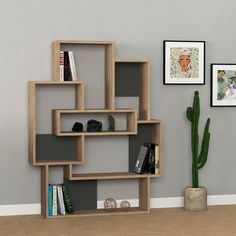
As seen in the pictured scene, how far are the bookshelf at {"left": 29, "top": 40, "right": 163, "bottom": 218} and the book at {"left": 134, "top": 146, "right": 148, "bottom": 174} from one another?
63mm

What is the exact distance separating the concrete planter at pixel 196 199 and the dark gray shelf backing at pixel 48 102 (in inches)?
56.3

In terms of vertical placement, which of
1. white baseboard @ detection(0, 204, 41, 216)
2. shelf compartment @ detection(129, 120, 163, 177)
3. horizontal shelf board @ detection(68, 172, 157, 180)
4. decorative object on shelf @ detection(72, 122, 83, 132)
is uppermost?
decorative object on shelf @ detection(72, 122, 83, 132)

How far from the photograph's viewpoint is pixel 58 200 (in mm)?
5934

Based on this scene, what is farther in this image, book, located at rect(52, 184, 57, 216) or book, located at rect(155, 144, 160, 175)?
book, located at rect(155, 144, 160, 175)

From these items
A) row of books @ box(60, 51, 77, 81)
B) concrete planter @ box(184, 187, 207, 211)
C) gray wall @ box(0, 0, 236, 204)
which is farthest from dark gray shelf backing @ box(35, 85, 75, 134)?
concrete planter @ box(184, 187, 207, 211)

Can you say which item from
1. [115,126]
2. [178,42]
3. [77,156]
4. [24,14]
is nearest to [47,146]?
[77,156]

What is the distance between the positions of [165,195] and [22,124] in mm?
1596

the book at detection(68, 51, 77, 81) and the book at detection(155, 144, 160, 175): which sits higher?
the book at detection(68, 51, 77, 81)

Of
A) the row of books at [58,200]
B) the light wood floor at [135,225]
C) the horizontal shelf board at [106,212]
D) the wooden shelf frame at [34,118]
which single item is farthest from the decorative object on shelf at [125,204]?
the wooden shelf frame at [34,118]

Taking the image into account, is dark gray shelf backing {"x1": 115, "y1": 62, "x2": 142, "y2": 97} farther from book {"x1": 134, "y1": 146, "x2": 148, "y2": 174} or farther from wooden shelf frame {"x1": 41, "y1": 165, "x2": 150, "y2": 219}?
wooden shelf frame {"x1": 41, "y1": 165, "x2": 150, "y2": 219}

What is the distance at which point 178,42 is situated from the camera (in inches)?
249

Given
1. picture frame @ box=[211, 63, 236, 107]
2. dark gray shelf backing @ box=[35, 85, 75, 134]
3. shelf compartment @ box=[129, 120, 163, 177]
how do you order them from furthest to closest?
picture frame @ box=[211, 63, 236, 107] < shelf compartment @ box=[129, 120, 163, 177] < dark gray shelf backing @ box=[35, 85, 75, 134]

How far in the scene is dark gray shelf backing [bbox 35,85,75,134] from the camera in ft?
19.8

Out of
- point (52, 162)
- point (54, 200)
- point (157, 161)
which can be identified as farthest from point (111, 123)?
point (54, 200)
